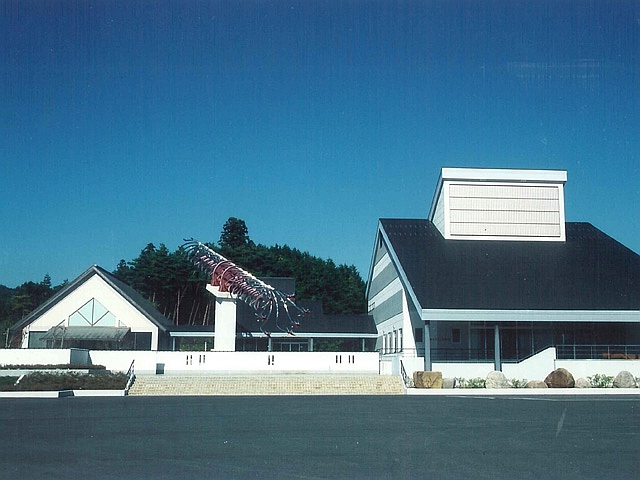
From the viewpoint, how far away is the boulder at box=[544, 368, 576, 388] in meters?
31.1

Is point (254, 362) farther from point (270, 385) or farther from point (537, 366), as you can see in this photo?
point (537, 366)

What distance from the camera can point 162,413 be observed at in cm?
1861

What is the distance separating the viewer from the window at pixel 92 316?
43969 millimetres

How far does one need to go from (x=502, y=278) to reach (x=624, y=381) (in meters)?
7.80

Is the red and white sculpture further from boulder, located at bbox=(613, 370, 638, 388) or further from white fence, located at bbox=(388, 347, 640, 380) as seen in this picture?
boulder, located at bbox=(613, 370, 638, 388)

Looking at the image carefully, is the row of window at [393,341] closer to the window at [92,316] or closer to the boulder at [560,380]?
the boulder at [560,380]

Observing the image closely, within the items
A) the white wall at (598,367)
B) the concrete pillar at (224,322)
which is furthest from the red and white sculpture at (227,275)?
the white wall at (598,367)

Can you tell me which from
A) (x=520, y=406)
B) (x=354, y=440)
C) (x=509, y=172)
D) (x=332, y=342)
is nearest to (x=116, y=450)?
(x=354, y=440)

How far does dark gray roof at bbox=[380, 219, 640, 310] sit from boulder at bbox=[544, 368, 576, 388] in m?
3.34

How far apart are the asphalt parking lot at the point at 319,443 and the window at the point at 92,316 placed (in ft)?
80.6

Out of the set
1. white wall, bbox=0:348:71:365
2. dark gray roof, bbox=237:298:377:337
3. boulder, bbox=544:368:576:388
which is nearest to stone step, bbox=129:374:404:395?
white wall, bbox=0:348:71:365

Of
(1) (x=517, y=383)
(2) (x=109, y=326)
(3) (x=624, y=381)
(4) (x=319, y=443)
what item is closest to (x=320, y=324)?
(2) (x=109, y=326)

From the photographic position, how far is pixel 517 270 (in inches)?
1490

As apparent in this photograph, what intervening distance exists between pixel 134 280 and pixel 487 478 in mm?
67251
